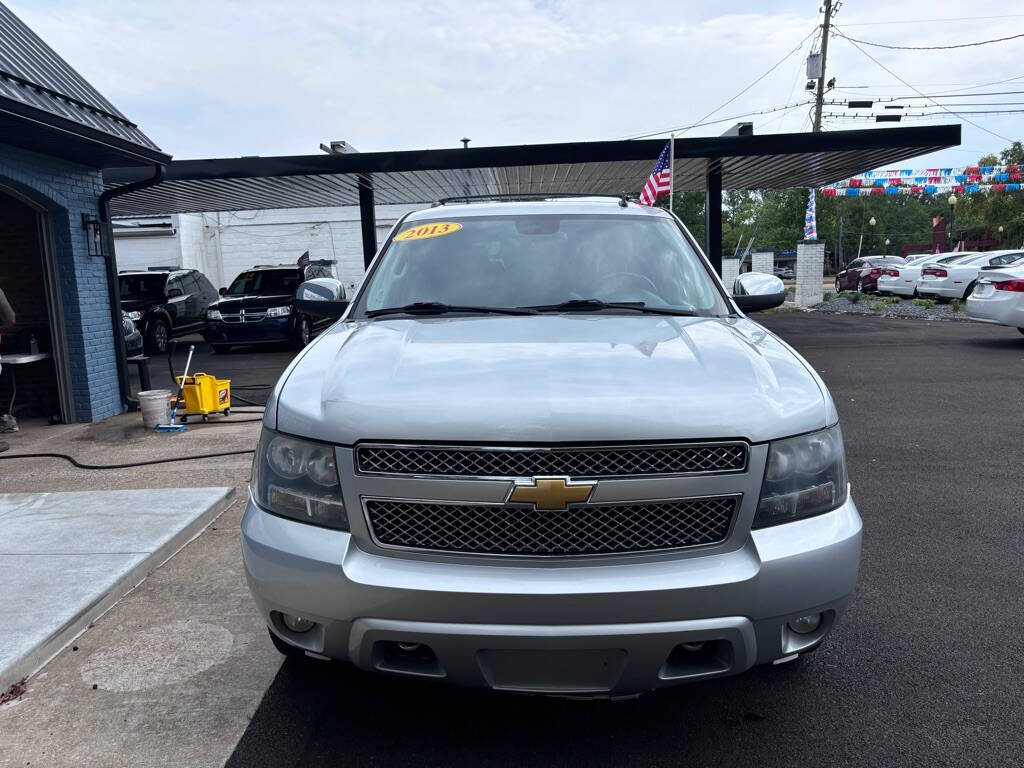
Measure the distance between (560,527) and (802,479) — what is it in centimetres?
74

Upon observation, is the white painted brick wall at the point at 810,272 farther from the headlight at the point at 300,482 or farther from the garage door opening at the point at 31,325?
A: the headlight at the point at 300,482

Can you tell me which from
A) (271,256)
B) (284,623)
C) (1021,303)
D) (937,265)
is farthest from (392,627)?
(271,256)

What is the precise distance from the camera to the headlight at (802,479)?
7.41 feet

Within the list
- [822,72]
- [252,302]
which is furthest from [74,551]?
[822,72]

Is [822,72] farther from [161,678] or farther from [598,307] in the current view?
[161,678]

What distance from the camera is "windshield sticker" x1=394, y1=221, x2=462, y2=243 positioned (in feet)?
12.7

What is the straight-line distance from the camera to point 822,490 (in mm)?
2357

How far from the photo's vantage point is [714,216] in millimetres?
17781

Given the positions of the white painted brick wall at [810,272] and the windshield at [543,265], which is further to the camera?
the white painted brick wall at [810,272]

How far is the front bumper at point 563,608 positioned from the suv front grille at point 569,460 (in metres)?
0.25

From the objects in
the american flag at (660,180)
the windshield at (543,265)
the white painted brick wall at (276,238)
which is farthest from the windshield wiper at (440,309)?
the white painted brick wall at (276,238)

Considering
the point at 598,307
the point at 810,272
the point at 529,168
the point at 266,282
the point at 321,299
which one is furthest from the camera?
the point at 810,272

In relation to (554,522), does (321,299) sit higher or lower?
higher

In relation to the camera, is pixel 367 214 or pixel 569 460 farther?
pixel 367 214
